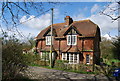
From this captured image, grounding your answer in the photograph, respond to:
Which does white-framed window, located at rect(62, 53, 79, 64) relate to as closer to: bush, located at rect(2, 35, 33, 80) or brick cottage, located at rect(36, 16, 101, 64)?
brick cottage, located at rect(36, 16, 101, 64)

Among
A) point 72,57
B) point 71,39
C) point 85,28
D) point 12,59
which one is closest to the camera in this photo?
point 12,59

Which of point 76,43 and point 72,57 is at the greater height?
point 76,43

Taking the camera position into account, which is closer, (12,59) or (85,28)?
(12,59)

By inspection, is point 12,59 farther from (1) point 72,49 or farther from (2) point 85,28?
(2) point 85,28

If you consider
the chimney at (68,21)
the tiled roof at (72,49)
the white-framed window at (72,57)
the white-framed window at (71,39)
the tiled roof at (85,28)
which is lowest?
the white-framed window at (72,57)

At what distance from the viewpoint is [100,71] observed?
1582cm

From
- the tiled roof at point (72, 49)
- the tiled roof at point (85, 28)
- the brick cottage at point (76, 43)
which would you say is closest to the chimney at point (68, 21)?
the brick cottage at point (76, 43)

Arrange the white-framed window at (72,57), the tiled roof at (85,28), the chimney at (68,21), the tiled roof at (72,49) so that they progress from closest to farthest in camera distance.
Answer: the white-framed window at (72,57), the tiled roof at (72,49), the tiled roof at (85,28), the chimney at (68,21)

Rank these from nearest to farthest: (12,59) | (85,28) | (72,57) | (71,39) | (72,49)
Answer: (12,59) → (72,57) → (72,49) → (71,39) → (85,28)

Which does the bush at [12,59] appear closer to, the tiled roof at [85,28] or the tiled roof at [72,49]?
the tiled roof at [72,49]

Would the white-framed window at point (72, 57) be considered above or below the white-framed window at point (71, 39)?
below

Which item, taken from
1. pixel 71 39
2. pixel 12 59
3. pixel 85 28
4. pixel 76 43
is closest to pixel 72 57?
pixel 76 43

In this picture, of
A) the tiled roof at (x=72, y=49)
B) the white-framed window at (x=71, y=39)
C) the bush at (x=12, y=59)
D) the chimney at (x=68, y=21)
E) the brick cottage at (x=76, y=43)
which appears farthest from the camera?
the chimney at (x=68, y=21)

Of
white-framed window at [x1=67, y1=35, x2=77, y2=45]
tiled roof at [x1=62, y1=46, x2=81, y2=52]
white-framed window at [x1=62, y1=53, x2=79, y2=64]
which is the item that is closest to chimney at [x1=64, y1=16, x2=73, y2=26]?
white-framed window at [x1=67, y1=35, x2=77, y2=45]
